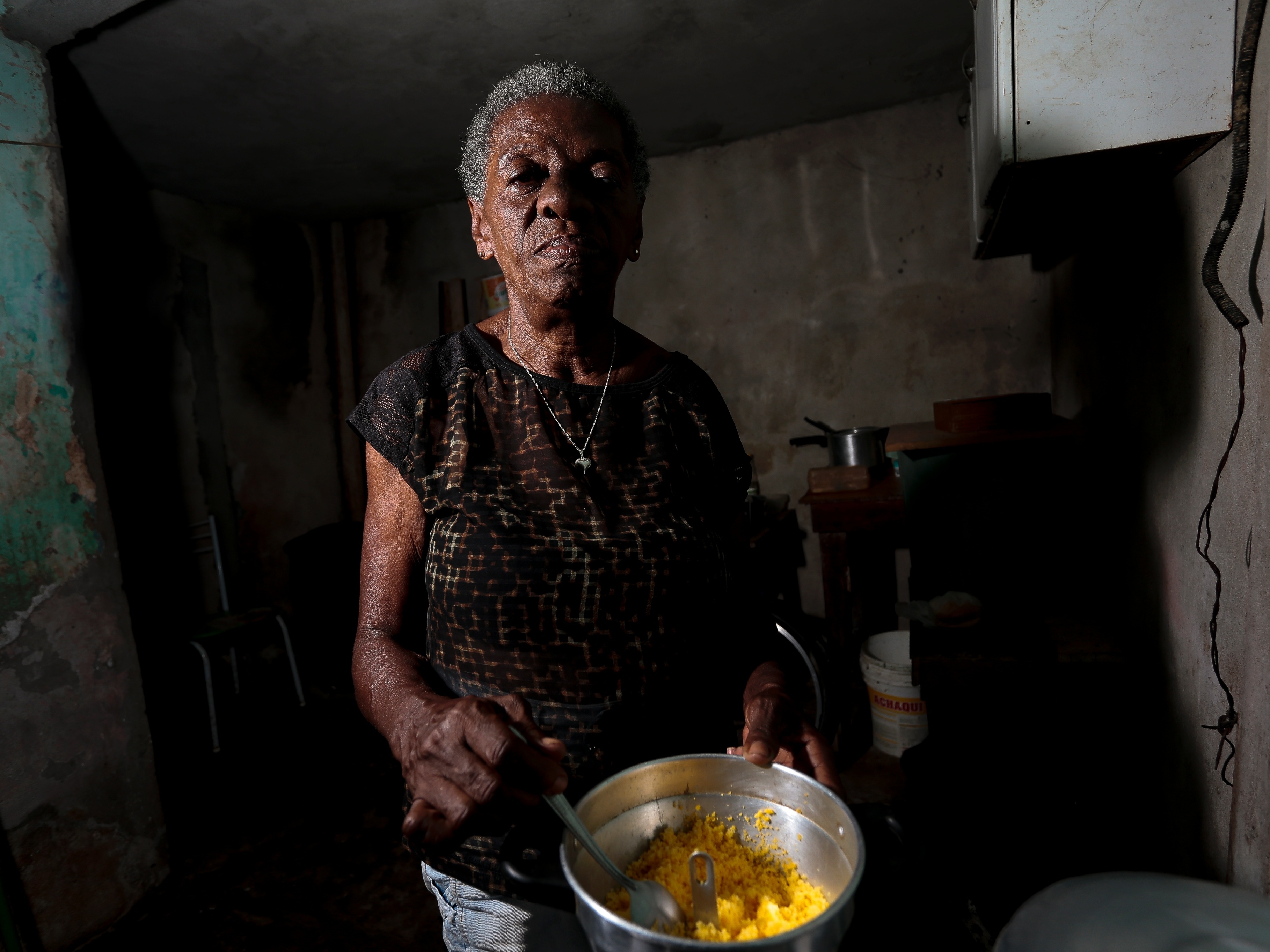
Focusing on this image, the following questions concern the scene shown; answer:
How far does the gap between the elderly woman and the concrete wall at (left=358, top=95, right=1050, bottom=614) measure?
10.2 ft

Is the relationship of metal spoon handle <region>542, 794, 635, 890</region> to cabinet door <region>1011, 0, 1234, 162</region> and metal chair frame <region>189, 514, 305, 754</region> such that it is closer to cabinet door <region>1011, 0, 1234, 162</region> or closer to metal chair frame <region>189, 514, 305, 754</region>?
cabinet door <region>1011, 0, 1234, 162</region>

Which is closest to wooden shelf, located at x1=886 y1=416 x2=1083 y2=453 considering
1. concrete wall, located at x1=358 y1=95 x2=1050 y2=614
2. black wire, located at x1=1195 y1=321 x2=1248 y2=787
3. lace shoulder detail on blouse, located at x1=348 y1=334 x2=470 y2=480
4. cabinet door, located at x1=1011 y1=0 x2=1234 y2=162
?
black wire, located at x1=1195 y1=321 x2=1248 y2=787

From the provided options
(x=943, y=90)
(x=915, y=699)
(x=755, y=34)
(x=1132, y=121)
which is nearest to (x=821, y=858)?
(x=1132, y=121)

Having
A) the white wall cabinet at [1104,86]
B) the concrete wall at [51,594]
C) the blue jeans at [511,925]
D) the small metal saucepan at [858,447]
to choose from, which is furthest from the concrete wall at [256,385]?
the white wall cabinet at [1104,86]

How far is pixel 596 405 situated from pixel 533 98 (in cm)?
56

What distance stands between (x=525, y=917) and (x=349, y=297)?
17.9 ft

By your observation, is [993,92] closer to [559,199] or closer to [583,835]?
[559,199]

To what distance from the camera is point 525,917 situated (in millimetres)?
1076

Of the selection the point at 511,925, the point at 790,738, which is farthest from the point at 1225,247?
the point at 511,925

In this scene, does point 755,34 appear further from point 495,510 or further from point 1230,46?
point 495,510

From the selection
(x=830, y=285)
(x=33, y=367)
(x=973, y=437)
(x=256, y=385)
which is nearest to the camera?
(x=33, y=367)

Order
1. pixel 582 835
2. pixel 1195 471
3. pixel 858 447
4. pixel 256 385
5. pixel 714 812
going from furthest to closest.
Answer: pixel 256 385
pixel 858 447
pixel 1195 471
pixel 714 812
pixel 582 835

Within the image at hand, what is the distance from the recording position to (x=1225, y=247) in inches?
52.4

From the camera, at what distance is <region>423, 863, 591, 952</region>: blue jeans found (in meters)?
1.08
